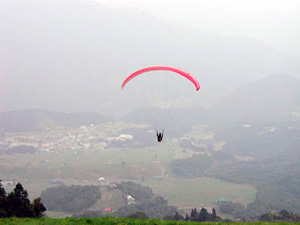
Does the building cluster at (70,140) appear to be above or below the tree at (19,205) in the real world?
above

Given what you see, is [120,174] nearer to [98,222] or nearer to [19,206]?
[19,206]

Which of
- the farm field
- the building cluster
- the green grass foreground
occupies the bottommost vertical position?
the green grass foreground

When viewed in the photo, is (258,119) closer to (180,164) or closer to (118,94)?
(180,164)

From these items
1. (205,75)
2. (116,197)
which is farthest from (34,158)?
(205,75)

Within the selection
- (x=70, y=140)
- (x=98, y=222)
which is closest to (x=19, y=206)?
(x=98, y=222)

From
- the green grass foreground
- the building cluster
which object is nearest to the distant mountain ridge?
the building cluster

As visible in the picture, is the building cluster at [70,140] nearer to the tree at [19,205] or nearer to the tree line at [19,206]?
the tree at [19,205]

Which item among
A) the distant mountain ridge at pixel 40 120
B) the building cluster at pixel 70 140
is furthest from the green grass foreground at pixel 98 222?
the distant mountain ridge at pixel 40 120

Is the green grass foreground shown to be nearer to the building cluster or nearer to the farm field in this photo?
the farm field
